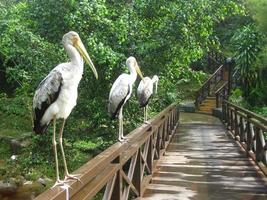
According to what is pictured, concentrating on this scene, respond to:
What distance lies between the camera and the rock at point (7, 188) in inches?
354

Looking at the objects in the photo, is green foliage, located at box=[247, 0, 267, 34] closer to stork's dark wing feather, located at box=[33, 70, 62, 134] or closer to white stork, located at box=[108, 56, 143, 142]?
white stork, located at box=[108, 56, 143, 142]

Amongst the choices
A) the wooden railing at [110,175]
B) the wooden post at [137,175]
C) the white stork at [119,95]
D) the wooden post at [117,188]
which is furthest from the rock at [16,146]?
the wooden post at [117,188]

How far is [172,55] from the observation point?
9.05 meters

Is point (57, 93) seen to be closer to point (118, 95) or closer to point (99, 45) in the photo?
point (118, 95)

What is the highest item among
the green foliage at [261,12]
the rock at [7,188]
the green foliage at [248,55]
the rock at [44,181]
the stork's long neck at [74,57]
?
the green foliage at [261,12]

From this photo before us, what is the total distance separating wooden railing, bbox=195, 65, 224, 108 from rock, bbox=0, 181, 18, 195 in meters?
13.9

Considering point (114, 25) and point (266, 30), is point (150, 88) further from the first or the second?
point (266, 30)

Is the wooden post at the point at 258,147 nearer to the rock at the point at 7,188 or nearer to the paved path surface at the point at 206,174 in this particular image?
the paved path surface at the point at 206,174

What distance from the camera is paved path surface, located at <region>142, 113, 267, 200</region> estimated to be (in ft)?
19.2

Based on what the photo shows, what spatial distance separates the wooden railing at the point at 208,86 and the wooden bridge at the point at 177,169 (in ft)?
33.2

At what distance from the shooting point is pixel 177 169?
24.6ft

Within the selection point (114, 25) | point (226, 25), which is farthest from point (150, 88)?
point (226, 25)

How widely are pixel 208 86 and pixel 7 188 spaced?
1512 centimetres

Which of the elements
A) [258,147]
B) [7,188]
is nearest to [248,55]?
[258,147]
